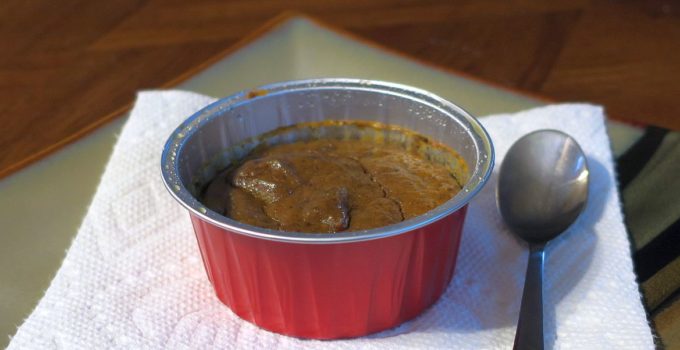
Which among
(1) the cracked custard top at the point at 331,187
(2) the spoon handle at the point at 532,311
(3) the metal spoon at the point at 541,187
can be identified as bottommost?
(2) the spoon handle at the point at 532,311

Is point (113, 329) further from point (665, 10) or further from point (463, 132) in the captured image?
point (665, 10)

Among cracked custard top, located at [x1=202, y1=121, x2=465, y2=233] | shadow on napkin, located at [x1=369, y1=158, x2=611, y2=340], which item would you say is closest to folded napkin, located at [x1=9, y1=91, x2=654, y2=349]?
shadow on napkin, located at [x1=369, y1=158, x2=611, y2=340]

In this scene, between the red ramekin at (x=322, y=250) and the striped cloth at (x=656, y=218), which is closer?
the red ramekin at (x=322, y=250)

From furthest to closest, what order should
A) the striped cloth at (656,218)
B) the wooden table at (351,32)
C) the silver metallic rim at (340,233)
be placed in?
the wooden table at (351,32) < the striped cloth at (656,218) < the silver metallic rim at (340,233)

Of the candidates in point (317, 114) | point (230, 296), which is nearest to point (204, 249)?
point (230, 296)

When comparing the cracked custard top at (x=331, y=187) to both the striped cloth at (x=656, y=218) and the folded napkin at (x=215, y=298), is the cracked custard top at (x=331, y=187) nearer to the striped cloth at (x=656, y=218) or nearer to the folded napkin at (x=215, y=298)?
the folded napkin at (x=215, y=298)

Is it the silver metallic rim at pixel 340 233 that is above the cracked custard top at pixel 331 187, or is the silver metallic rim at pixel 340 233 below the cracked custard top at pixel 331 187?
above

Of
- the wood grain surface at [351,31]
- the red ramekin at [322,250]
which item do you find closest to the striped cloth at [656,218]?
the wood grain surface at [351,31]
